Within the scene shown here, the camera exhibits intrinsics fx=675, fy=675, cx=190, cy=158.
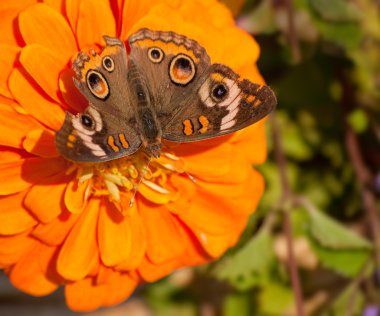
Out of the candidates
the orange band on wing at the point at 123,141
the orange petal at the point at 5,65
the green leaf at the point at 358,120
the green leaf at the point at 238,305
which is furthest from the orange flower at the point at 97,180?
the green leaf at the point at 238,305

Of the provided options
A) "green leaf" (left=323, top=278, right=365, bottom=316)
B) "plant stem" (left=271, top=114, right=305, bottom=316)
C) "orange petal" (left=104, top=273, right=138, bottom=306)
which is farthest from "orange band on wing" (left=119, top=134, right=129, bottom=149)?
"green leaf" (left=323, top=278, right=365, bottom=316)

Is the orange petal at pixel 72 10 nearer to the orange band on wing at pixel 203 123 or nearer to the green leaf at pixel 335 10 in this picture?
the orange band on wing at pixel 203 123

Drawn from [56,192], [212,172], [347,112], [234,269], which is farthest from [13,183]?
[347,112]

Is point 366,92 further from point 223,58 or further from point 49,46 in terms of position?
point 49,46

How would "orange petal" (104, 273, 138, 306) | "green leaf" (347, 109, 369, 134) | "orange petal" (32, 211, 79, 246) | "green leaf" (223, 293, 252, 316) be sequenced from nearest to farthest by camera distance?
"orange petal" (32, 211, 79, 246) < "orange petal" (104, 273, 138, 306) < "green leaf" (347, 109, 369, 134) < "green leaf" (223, 293, 252, 316)

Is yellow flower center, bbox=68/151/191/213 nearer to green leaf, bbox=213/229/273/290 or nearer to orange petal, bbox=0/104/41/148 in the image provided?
orange petal, bbox=0/104/41/148

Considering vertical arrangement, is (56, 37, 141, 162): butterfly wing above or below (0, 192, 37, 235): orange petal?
above
